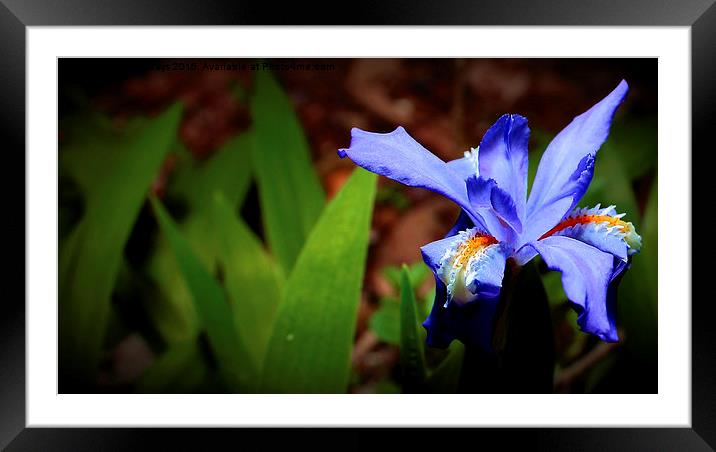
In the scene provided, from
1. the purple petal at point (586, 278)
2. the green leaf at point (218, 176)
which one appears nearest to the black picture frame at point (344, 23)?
the purple petal at point (586, 278)


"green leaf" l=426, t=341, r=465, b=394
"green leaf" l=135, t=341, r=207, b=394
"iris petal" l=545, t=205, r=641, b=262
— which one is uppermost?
"iris petal" l=545, t=205, r=641, b=262

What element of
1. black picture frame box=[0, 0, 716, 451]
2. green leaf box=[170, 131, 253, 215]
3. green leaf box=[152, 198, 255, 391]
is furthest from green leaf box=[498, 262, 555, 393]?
green leaf box=[170, 131, 253, 215]

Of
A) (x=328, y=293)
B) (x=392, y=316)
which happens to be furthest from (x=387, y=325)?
(x=328, y=293)

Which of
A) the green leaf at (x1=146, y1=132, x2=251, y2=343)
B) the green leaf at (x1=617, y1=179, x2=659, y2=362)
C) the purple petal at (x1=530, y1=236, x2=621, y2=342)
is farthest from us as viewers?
the green leaf at (x1=146, y1=132, x2=251, y2=343)

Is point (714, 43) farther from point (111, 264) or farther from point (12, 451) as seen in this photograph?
point (12, 451)

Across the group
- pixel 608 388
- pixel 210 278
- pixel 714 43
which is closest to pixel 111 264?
pixel 210 278

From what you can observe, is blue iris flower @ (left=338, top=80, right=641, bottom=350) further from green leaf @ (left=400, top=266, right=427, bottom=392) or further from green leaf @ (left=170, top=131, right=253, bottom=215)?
green leaf @ (left=170, top=131, right=253, bottom=215)
